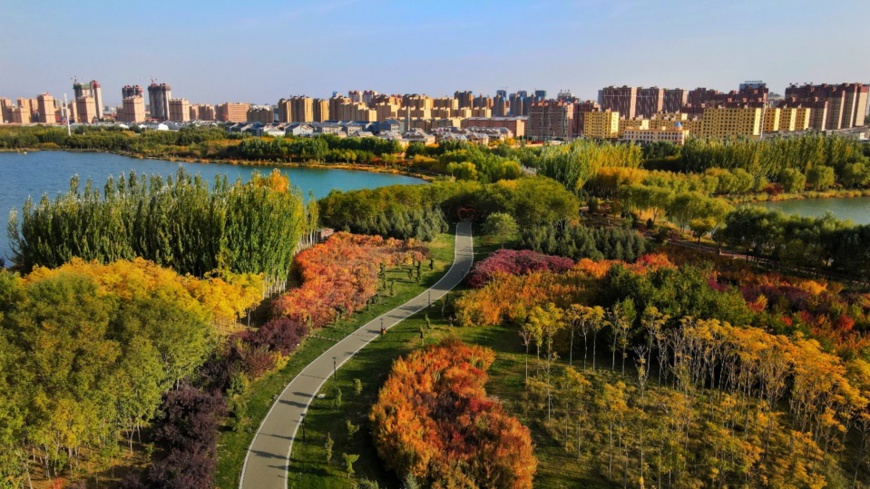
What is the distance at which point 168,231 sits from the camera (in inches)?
694

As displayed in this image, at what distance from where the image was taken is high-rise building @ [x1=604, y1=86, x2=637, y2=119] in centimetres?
10469

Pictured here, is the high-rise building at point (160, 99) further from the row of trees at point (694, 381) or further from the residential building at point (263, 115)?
the row of trees at point (694, 381)

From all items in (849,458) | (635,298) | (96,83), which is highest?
(96,83)

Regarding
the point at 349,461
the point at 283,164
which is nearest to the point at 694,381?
the point at 349,461

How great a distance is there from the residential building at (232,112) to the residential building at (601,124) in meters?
97.3

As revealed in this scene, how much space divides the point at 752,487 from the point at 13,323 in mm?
12706

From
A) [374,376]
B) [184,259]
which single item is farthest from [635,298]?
[184,259]

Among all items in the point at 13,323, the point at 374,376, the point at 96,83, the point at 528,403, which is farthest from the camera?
the point at 96,83

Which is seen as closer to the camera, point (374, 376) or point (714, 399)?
point (714, 399)

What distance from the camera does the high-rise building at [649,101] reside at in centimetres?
10925

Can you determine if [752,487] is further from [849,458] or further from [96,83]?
[96,83]

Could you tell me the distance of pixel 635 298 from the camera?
48.7ft

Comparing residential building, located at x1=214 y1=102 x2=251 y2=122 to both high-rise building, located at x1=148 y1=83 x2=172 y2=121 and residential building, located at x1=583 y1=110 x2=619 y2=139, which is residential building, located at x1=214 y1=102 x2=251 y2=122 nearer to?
high-rise building, located at x1=148 y1=83 x2=172 y2=121

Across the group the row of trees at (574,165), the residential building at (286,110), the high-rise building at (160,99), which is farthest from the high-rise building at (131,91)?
the row of trees at (574,165)
